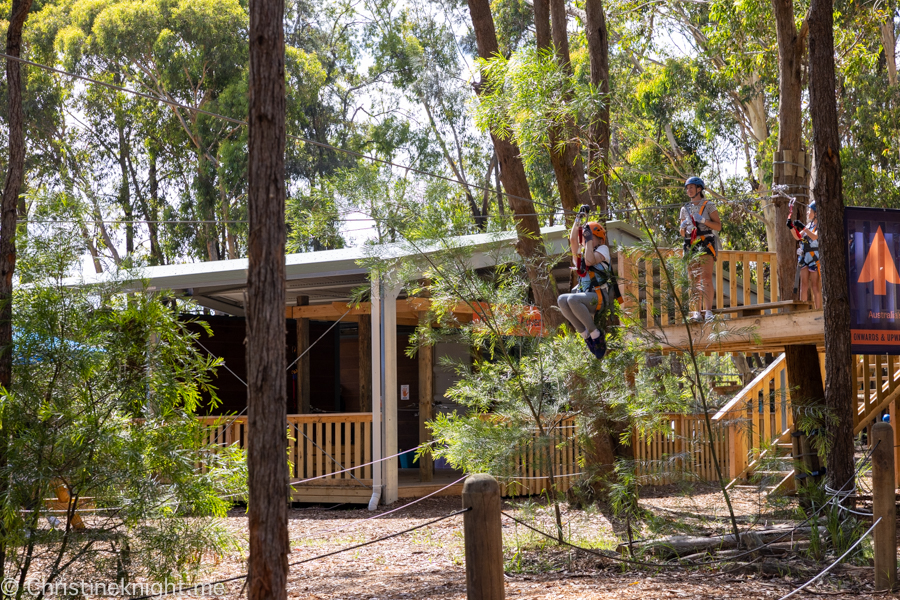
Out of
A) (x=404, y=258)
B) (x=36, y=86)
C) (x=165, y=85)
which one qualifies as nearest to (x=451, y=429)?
(x=404, y=258)

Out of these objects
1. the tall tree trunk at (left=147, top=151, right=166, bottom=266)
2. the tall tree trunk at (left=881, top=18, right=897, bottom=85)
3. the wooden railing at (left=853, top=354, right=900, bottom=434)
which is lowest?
the wooden railing at (left=853, top=354, right=900, bottom=434)

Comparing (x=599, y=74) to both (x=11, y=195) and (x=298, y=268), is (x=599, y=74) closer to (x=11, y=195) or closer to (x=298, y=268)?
(x=298, y=268)

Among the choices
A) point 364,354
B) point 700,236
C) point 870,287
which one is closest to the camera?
point 870,287

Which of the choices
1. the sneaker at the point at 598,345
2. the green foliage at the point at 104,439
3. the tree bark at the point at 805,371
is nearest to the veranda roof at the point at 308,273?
the sneaker at the point at 598,345

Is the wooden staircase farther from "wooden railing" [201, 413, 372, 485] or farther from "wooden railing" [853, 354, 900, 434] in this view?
"wooden railing" [201, 413, 372, 485]

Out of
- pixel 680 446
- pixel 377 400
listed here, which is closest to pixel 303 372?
pixel 377 400

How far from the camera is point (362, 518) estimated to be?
32.8 ft

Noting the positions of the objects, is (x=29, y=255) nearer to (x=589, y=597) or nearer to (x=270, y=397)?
(x=270, y=397)

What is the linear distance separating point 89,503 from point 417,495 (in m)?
6.71

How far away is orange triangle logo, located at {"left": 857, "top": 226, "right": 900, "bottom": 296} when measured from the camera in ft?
21.7

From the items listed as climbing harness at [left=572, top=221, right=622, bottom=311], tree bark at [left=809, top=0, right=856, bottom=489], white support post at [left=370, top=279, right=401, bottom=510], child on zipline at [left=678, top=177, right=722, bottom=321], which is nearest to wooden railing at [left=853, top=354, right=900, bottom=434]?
tree bark at [left=809, top=0, right=856, bottom=489]

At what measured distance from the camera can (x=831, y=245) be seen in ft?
21.1

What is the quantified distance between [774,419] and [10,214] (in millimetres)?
8687

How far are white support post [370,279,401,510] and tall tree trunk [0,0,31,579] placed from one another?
556cm
